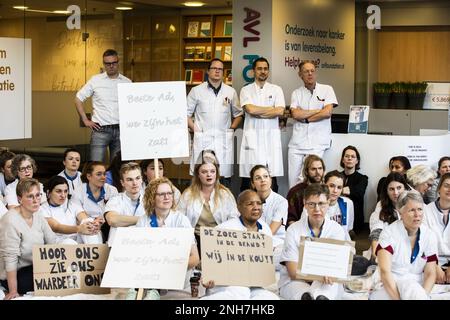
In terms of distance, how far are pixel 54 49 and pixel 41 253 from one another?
578 cm

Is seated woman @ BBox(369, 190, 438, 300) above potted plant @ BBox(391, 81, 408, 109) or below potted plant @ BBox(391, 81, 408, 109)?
below

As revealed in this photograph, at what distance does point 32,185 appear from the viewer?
19.8 ft

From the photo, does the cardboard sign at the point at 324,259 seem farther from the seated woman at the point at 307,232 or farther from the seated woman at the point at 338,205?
the seated woman at the point at 338,205

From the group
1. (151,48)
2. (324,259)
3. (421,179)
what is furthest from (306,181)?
(151,48)

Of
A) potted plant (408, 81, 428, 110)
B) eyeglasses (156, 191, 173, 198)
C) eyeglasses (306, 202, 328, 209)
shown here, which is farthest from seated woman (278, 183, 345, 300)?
potted plant (408, 81, 428, 110)

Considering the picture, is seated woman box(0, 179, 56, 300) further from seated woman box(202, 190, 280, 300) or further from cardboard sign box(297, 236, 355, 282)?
cardboard sign box(297, 236, 355, 282)

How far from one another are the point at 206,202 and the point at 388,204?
136 cm

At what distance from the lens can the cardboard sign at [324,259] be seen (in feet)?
17.7

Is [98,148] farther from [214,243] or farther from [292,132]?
[214,243]

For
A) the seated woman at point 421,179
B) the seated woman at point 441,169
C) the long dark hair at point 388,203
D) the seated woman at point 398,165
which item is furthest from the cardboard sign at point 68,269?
the seated woman at point 398,165

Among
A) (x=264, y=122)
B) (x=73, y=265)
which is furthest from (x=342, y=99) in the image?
(x=73, y=265)

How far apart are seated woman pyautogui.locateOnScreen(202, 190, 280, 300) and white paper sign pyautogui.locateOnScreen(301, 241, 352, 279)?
0.30m

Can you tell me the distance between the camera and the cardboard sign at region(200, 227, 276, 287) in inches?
217

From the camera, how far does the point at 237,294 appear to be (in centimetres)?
548
